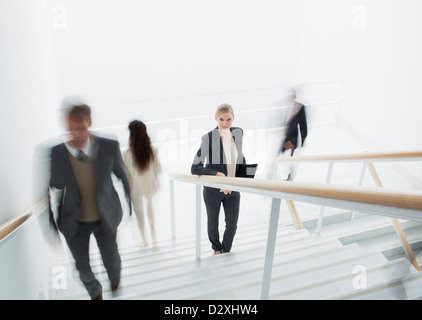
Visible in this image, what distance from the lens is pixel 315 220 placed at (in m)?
3.09

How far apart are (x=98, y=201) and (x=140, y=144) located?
93cm

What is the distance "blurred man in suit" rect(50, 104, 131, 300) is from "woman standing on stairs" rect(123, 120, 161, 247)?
733mm

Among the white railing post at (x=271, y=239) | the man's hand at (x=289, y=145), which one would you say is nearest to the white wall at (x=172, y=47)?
the man's hand at (x=289, y=145)

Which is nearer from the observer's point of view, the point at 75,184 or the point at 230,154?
the point at 75,184

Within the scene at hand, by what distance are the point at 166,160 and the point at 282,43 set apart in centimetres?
454

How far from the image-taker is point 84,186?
5.15 feet

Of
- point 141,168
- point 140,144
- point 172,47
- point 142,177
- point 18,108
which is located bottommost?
point 142,177

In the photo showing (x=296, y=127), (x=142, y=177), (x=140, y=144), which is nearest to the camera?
(x=140, y=144)

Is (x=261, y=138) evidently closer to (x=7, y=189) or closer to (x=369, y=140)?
(x=369, y=140)

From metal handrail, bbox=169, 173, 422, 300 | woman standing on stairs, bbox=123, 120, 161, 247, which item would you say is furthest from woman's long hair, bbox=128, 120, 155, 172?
metal handrail, bbox=169, 173, 422, 300

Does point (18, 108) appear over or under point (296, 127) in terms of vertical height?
over

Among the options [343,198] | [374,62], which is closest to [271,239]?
[343,198]

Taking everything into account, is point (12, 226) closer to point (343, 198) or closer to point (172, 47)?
point (343, 198)

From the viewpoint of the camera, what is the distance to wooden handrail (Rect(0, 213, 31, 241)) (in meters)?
1.36
